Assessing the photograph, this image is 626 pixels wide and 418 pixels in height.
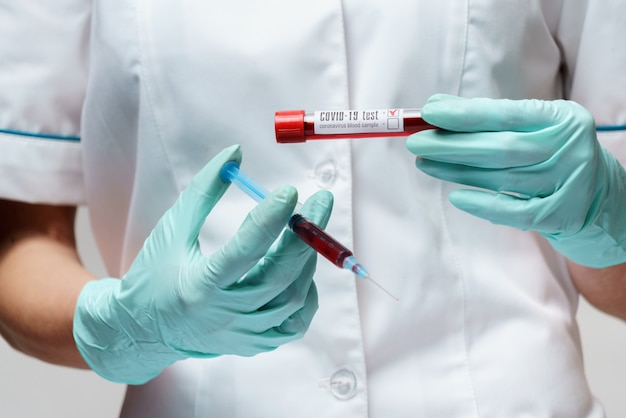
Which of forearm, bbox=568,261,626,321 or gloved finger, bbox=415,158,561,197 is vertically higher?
gloved finger, bbox=415,158,561,197

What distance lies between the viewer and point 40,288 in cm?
89

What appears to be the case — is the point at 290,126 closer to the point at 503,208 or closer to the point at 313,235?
the point at 313,235

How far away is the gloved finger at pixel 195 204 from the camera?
2.30 feet

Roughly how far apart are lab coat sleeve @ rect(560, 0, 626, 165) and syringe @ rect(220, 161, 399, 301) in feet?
1.10

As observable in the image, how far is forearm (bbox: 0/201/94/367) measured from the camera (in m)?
0.87

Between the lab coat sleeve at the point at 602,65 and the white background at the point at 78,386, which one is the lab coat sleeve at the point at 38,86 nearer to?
the lab coat sleeve at the point at 602,65

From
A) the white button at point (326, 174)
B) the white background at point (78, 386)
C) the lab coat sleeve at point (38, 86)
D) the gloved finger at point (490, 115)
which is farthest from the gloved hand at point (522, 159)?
the white background at point (78, 386)

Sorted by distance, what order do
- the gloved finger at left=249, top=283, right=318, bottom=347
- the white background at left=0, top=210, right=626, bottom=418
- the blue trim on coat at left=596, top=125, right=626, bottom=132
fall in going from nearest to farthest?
the gloved finger at left=249, top=283, right=318, bottom=347 → the blue trim on coat at left=596, top=125, right=626, bottom=132 → the white background at left=0, top=210, right=626, bottom=418

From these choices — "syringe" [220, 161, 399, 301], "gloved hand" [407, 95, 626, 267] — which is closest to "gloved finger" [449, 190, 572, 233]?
"gloved hand" [407, 95, 626, 267]

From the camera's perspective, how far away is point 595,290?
0.90 m

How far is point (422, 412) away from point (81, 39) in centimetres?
53

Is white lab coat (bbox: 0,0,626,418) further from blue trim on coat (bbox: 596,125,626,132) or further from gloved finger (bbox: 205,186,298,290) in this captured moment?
gloved finger (bbox: 205,186,298,290)

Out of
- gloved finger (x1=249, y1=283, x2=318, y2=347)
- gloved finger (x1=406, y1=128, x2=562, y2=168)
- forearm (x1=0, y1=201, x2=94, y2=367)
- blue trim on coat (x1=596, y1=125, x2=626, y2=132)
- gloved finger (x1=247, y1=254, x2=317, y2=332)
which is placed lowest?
forearm (x1=0, y1=201, x2=94, y2=367)

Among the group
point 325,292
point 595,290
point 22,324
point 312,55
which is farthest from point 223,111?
point 595,290
